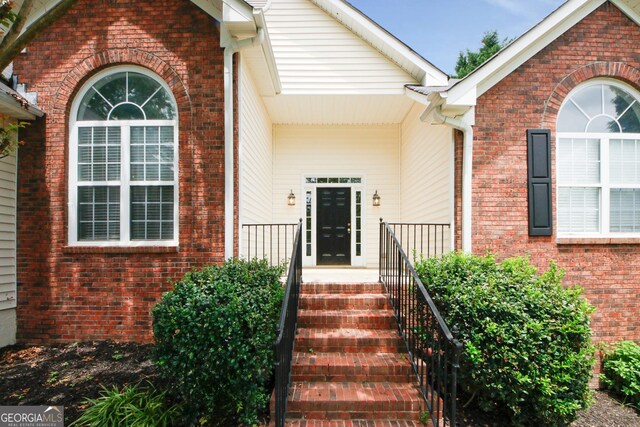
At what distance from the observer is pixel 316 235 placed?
8.90 m

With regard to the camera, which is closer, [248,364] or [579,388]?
[248,364]

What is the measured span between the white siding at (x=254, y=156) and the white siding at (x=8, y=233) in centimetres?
335

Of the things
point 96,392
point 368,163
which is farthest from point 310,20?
point 96,392

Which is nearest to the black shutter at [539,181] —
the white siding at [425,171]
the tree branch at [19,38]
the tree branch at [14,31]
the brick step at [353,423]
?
the white siding at [425,171]

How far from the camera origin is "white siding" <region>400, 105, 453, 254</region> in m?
5.90

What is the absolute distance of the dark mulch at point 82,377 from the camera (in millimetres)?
3988

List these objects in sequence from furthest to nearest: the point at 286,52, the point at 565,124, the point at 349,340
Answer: the point at 286,52 → the point at 565,124 → the point at 349,340

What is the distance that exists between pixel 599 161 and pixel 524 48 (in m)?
2.16

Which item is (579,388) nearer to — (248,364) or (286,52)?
(248,364)

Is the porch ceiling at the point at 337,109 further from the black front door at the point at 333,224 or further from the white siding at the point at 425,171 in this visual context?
the black front door at the point at 333,224

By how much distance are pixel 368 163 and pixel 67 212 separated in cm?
617

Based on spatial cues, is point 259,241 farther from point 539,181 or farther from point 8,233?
point 539,181

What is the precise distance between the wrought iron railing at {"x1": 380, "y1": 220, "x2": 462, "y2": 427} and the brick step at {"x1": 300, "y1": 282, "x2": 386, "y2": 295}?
22 centimetres

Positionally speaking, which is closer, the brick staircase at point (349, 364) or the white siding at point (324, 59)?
the brick staircase at point (349, 364)
